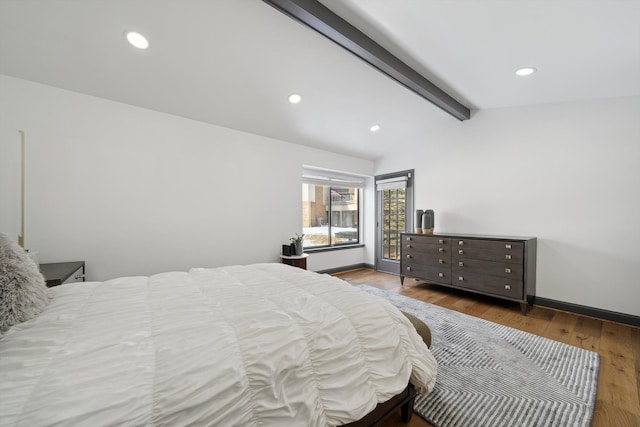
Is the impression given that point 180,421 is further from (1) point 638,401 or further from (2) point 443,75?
(2) point 443,75

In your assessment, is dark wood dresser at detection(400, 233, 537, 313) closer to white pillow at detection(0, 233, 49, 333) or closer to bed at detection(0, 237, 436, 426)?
bed at detection(0, 237, 436, 426)

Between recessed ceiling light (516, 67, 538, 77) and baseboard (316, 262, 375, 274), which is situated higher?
recessed ceiling light (516, 67, 538, 77)

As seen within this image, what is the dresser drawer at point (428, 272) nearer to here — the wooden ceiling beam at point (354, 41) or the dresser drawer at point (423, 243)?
the dresser drawer at point (423, 243)

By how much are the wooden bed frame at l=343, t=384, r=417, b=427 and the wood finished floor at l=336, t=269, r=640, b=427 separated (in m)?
0.08

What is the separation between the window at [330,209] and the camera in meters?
4.59

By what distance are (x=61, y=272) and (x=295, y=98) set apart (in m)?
2.67

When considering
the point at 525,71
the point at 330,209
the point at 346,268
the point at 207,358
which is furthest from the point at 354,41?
the point at 346,268

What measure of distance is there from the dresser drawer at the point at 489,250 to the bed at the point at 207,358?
7.42 ft

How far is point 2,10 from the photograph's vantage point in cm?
172

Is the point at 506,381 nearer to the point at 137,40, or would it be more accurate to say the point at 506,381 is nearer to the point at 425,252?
the point at 425,252

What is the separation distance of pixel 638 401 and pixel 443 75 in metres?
2.88

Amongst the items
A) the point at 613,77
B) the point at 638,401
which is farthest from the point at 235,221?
the point at 613,77

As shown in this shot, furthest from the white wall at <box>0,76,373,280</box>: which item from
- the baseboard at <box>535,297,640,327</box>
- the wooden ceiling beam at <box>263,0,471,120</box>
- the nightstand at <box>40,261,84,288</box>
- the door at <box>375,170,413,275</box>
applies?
the baseboard at <box>535,297,640,327</box>

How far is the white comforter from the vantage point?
700mm
